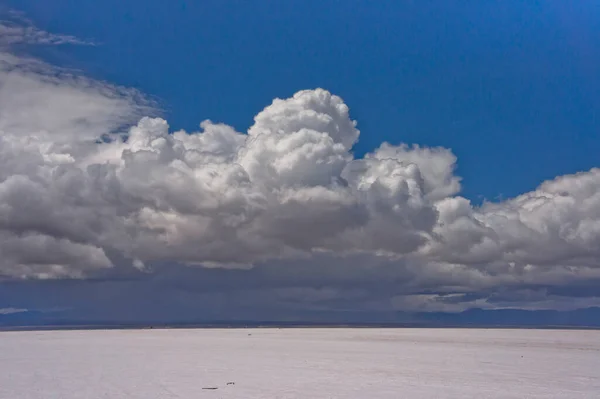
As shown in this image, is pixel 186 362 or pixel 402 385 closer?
pixel 402 385

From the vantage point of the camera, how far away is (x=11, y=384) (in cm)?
3047

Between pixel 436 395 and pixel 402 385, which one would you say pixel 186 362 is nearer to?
pixel 402 385

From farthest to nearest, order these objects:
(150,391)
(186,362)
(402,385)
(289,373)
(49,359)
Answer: (49,359) → (186,362) → (289,373) → (402,385) → (150,391)

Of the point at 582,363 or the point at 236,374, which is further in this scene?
the point at 582,363

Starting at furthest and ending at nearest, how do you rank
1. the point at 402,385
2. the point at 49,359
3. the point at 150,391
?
the point at 49,359 < the point at 402,385 < the point at 150,391

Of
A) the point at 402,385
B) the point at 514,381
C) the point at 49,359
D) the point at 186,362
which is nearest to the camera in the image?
the point at 402,385

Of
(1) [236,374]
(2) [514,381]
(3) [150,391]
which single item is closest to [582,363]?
(2) [514,381]

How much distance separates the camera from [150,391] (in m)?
27.6

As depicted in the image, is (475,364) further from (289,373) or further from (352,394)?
(352,394)

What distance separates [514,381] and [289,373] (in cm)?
1200

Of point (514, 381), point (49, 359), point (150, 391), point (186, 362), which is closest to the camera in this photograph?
point (150, 391)

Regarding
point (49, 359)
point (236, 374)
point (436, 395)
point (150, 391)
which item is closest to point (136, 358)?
point (49, 359)

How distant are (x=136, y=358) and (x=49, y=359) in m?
6.22

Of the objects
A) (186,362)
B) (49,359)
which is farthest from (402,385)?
(49,359)
